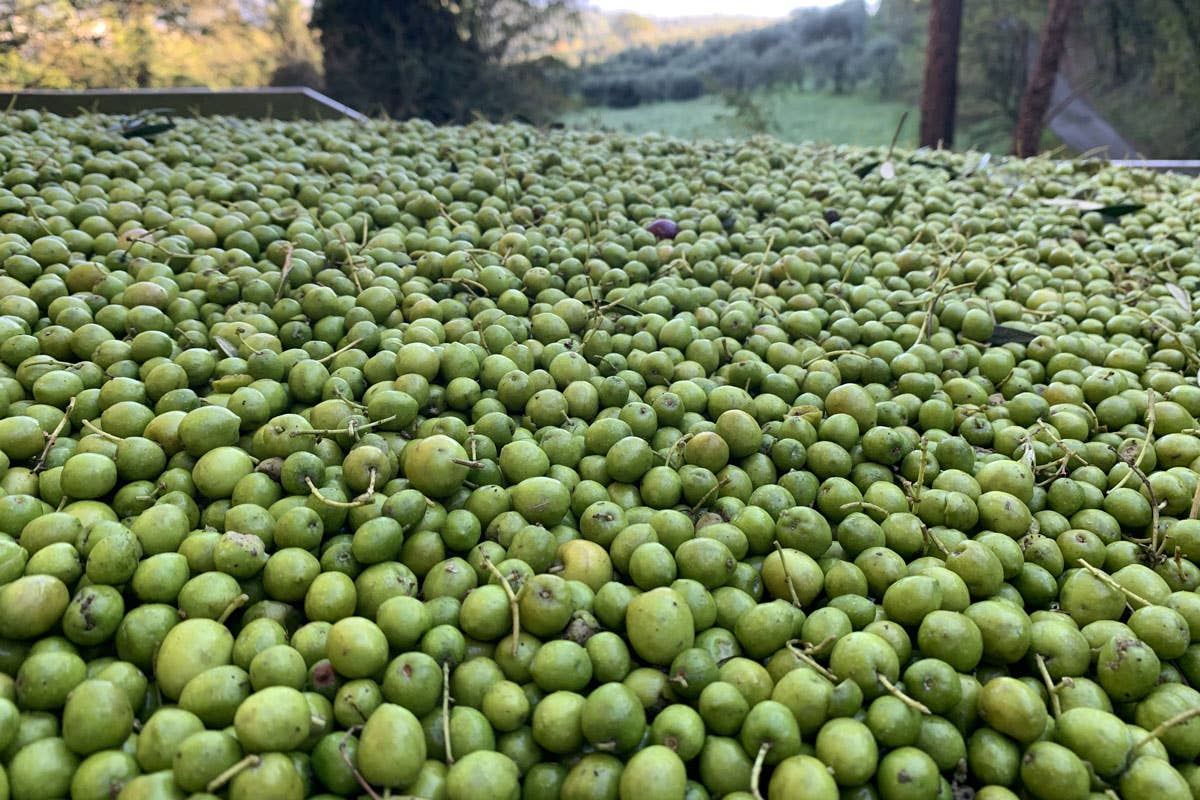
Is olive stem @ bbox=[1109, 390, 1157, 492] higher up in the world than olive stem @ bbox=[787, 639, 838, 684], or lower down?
higher up

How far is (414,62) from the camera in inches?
426

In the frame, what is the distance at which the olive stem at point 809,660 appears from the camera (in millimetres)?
1798

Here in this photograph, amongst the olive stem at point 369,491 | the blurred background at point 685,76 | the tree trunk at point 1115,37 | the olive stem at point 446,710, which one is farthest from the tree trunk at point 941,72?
the olive stem at point 446,710

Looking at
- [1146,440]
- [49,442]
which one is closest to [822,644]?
[1146,440]

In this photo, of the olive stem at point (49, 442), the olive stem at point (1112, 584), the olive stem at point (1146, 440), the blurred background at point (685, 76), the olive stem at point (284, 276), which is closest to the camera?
the olive stem at point (1112, 584)

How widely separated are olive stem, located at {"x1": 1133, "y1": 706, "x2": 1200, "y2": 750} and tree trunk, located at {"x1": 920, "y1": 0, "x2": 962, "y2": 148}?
8099 mm

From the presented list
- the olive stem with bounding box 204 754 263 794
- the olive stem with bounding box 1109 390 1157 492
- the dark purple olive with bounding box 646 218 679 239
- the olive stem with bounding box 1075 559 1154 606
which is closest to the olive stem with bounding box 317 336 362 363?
the olive stem with bounding box 204 754 263 794

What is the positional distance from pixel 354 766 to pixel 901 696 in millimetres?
1324

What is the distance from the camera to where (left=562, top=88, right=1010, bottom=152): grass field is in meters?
13.4

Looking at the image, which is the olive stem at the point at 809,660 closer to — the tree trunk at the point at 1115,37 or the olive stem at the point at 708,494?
the olive stem at the point at 708,494

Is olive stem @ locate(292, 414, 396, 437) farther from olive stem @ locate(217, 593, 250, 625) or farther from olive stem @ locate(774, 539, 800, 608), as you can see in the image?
olive stem @ locate(774, 539, 800, 608)

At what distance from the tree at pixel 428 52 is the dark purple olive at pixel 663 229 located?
291 inches

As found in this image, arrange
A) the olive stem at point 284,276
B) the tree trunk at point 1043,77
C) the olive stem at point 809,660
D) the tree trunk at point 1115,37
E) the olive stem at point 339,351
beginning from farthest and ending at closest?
the tree trunk at point 1115,37 → the tree trunk at point 1043,77 → the olive stem at point 284,276 → the olive stem at point 339,351 → the olive stem at point 809,660

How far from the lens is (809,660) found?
1819 millimetres
